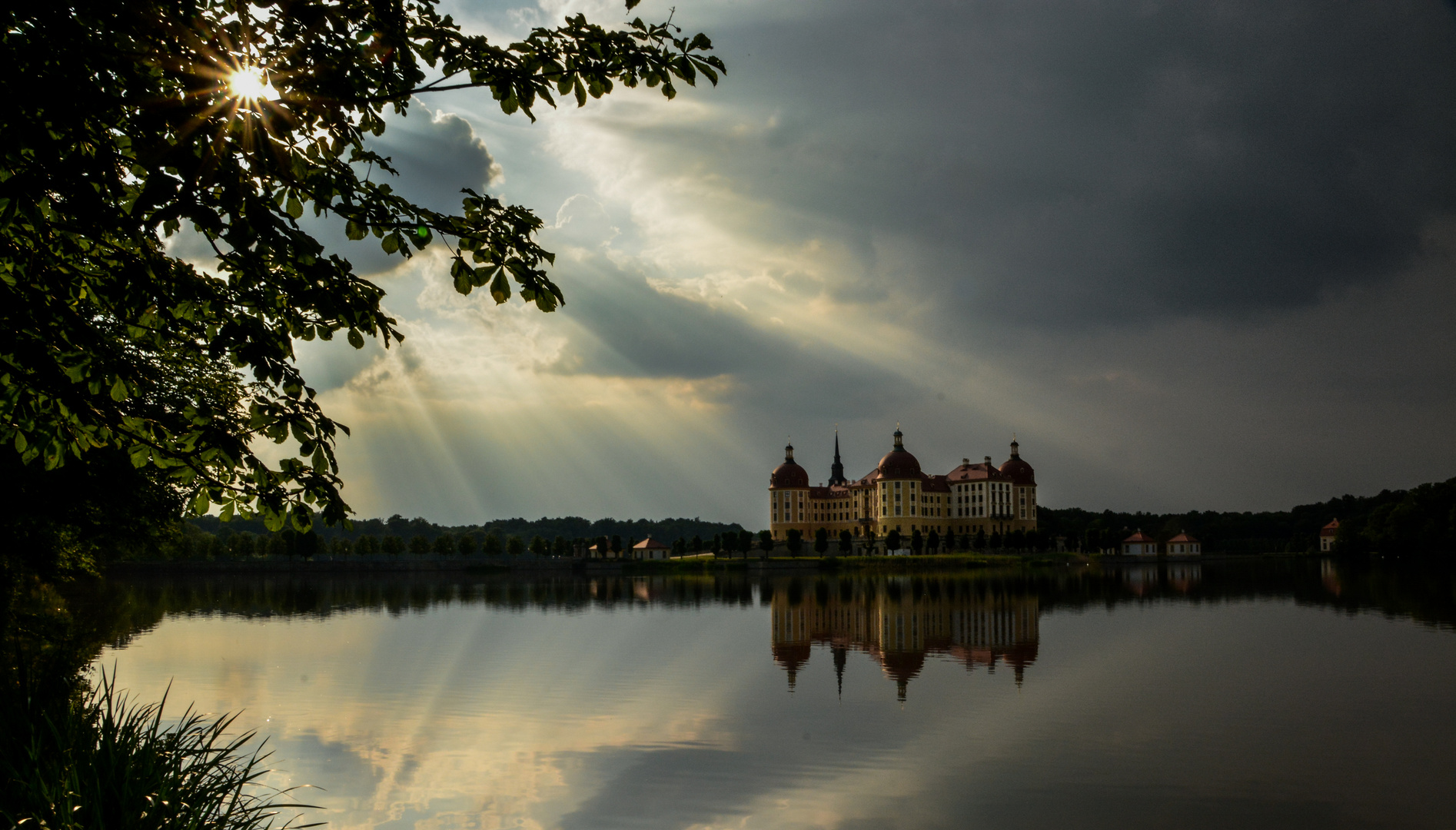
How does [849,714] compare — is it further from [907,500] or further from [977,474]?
[977,474]

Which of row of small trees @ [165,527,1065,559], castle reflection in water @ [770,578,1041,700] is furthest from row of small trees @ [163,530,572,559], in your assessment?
castle reflection in water @ [770,578,1041,700]

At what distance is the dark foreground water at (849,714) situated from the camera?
12.6m

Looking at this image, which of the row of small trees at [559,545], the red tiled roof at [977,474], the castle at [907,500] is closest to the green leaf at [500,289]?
the row of small trees at [559,545]

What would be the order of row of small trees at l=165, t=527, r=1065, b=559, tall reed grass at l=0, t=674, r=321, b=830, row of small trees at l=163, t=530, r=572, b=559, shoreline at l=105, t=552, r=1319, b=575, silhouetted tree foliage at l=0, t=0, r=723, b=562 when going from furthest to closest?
row of small trees at l=165, t=527, r=1065, b=559, row of small trees at l=163, t=530, r=572, b=559, shoreline at l=105, t=552, r=1319, b=575, tall reed grass at l=0, t=674, r=321, b=830, silhouetted tree foliage at l=0, t=0, r=723, b=562

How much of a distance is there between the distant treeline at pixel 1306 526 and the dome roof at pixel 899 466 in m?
20.6

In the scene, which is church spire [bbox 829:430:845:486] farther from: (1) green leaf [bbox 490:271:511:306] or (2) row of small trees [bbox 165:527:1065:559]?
(1) green leaf [bbox 490:271:511:306]

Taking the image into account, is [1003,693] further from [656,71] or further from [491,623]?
[491,623]

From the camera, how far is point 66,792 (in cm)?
736

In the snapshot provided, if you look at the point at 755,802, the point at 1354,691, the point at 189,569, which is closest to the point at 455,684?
the point at 755,802

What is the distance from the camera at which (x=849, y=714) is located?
18.3 metres

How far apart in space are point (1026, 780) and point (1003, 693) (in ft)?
22.1

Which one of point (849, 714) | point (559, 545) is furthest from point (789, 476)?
point (849, 714)

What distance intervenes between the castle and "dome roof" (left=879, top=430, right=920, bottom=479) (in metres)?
0.10

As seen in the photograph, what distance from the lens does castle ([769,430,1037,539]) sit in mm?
135625
